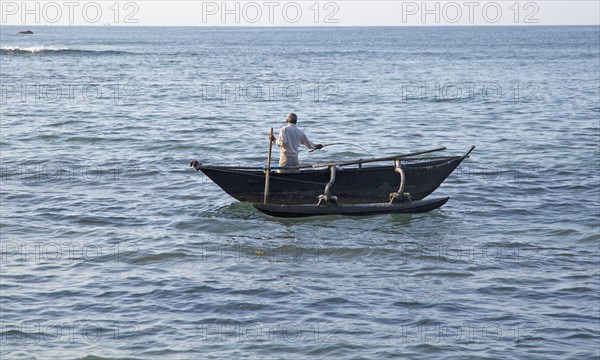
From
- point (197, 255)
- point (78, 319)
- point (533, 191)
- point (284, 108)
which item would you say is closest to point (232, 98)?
point (284, 108)

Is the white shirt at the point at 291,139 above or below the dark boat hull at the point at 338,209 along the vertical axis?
above

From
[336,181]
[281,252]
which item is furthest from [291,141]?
[281,252]

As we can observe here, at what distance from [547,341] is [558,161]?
1480 cm

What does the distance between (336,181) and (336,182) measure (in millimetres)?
21

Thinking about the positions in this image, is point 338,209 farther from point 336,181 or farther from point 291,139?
point 291,139

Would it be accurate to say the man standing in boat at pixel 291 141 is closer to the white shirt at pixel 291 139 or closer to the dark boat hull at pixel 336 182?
the white shirt at pixel 291 139

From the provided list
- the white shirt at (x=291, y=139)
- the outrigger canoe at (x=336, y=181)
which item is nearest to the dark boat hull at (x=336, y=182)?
the outrigger canoe at (x=336, y=181)

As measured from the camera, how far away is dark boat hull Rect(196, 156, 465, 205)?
1850cm

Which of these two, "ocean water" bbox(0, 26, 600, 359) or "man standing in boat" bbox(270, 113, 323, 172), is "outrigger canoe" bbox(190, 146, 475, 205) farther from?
"ocean water" bbox(0, 26, 600, 359)

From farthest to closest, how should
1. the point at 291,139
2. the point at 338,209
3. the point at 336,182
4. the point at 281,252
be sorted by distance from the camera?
the point at 336,182
the point at 291,139
the point at 338,209
the point at 281,252

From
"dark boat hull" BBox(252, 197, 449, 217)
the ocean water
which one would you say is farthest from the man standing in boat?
the ocean water

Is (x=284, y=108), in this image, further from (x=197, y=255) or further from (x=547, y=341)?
(x=547, y=341)

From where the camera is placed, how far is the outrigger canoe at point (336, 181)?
60.6ft

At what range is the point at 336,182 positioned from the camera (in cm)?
1861
